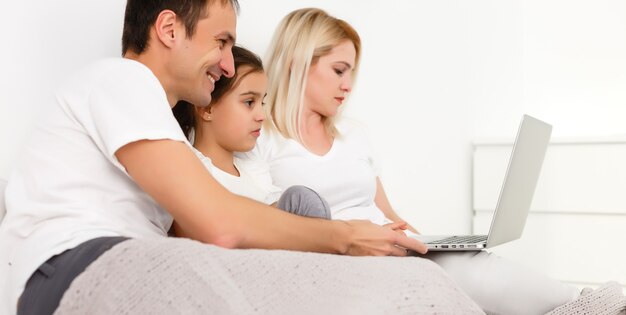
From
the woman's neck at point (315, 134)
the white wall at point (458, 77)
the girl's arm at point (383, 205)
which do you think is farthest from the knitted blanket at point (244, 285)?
the white wall at point (458, 77)

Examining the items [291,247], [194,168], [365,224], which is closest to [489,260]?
[365,224]

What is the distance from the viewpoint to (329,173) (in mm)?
1834

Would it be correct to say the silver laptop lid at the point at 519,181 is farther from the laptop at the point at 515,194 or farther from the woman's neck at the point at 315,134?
the woman's neck at the point at 315,134

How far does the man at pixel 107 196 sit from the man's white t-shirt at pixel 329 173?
55cm

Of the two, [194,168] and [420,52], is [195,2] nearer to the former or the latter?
[194,168]

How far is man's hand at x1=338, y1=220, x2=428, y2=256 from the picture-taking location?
127cm

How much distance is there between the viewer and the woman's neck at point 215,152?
1.65m

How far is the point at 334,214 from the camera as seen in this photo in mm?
1817

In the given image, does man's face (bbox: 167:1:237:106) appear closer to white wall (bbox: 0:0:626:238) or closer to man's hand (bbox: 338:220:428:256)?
man's hand (bbox: 338:220:428:256)

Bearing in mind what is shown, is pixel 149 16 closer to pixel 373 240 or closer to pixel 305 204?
pixel 305 204

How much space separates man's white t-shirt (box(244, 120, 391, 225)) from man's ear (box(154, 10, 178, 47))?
52 centimetres

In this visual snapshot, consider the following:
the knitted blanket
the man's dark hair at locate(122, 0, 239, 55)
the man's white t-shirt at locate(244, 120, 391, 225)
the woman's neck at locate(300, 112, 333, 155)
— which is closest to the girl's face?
the man's white t-shirt at locate(244, 120, 391, 225)

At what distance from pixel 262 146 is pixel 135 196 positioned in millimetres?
696

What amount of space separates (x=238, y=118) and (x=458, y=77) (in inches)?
54.5
